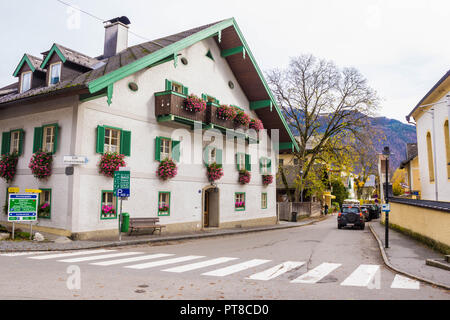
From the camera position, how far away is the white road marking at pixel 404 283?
Answer: 7.74m

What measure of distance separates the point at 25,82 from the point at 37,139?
4.20 m

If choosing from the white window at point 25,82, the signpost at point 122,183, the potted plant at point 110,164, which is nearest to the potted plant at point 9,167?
the white window at point 25,82

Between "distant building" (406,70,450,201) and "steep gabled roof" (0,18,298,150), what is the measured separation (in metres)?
8.95

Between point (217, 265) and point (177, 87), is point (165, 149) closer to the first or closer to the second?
point (177, 87)

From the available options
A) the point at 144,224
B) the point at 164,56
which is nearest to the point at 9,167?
the point at 144,224

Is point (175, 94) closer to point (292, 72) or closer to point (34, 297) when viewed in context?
point (34, 297)

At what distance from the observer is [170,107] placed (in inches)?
729

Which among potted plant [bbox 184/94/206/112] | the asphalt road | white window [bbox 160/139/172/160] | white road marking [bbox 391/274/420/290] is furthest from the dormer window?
white road marking [bbox 391/274/420/290]

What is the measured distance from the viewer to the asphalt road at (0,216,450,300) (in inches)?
265

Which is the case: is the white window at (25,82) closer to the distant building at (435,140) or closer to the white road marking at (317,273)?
the white road marking at (317,273)

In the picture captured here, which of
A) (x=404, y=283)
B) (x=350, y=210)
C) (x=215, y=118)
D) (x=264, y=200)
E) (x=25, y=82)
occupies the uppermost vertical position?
(x=25, y=82)

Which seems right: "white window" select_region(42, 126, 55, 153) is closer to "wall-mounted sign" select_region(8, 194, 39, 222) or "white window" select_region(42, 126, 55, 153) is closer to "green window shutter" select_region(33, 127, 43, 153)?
"green window shutter" select_region(33, 127, 43, 153)

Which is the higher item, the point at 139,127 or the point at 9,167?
the point at 139,127

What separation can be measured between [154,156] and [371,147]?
2181 centimetres
